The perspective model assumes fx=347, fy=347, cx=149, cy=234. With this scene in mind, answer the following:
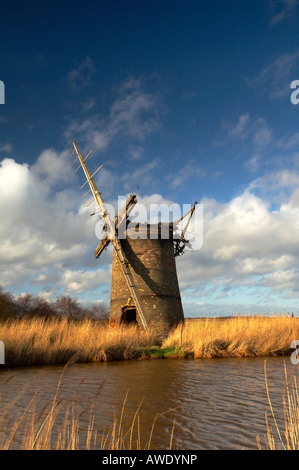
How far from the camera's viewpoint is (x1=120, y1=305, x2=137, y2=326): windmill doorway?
14328 millimetres

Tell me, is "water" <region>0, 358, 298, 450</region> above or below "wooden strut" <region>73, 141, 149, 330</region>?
below

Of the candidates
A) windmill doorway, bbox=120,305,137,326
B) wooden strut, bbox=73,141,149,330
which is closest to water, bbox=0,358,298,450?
wooden strut, bbox=73,141,149,330

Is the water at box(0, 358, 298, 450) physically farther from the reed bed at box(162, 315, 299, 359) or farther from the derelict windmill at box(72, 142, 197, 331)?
the derelict windmill at box(72, 142, 197, 331)

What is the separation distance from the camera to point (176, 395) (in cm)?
585

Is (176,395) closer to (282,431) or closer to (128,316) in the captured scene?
(282,431)

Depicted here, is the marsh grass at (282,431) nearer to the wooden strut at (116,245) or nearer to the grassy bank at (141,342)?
the grassy bank at (141,342)

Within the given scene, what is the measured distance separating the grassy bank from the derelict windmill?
950 mm

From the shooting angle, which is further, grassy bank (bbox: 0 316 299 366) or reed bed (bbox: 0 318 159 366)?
grassy bank (bbox: 0 316 299 366)

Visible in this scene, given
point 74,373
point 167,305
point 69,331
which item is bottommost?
point 74,373

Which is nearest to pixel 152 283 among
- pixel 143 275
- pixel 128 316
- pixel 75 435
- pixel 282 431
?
pixel 143 275

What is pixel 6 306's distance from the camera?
21.6m
